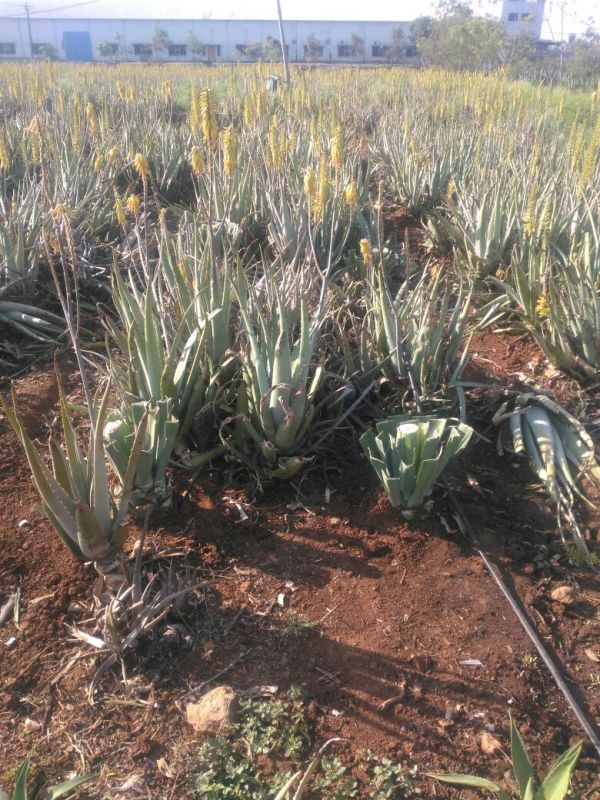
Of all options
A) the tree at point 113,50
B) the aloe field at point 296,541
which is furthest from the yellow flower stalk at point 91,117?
the tree at point 113,50

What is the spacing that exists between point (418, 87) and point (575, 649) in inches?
449

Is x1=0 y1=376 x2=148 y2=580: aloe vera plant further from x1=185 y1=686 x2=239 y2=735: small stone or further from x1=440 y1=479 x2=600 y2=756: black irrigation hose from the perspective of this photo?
x1=440 y1=479 x2=600 y2=756: black irrigation hose

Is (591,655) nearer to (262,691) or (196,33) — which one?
(262,691)

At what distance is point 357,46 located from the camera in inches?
2111

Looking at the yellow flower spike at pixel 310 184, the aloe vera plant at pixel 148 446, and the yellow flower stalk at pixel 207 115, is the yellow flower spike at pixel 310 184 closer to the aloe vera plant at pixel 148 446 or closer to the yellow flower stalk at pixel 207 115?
the yellow flower stalk at pixel 207 115

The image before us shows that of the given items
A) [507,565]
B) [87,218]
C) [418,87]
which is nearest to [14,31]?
[418,87]

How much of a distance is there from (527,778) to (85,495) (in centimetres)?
139

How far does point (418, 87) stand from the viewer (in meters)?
11.2

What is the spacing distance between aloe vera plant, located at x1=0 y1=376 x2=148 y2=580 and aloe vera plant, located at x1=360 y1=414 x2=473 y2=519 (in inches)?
34.2

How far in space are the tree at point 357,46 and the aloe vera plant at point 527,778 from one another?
60.2 meters

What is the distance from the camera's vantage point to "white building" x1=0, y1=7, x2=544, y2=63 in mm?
55594

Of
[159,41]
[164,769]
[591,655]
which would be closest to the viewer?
[164,769]

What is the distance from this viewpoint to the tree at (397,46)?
1826 inches

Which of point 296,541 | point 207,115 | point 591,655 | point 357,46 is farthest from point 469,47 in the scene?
point 357,46
